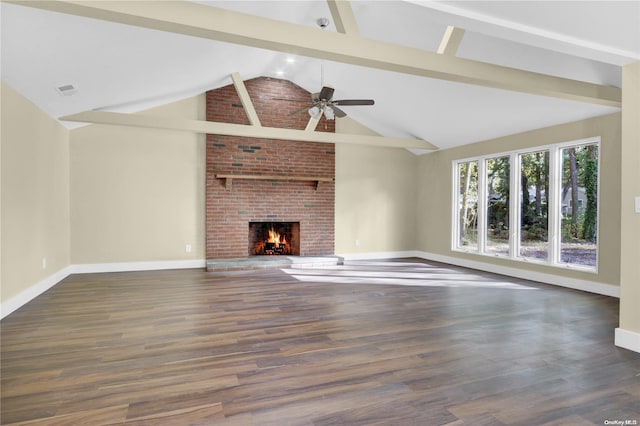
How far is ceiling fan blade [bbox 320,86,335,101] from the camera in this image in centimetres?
457

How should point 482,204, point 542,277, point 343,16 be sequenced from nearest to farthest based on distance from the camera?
point 343,16
point 542,277
point 482,204

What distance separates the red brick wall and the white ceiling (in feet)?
1.65

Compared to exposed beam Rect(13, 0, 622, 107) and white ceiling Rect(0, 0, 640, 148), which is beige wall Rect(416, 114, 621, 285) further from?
exposed beam Rect(13, 0, 622, 107)

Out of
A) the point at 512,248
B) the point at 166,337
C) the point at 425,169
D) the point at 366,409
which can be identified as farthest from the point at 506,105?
the point at 166,337

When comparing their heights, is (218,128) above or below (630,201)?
above

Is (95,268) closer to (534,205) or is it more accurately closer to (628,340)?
(628,340)

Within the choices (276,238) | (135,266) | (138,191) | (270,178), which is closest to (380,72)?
(270,178)

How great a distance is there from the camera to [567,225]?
5.38m

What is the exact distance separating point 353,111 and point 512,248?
158 inches

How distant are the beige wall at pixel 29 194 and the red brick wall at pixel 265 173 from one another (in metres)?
2.29

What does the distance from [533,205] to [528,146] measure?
969 millimetres

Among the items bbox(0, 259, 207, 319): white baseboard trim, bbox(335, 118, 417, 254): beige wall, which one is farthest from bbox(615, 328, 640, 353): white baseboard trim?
bbox(0, 259, 207, 319): white baseboard trim

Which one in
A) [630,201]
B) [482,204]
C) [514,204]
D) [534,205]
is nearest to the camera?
[630,201]

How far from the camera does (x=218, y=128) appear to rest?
5945 mm
